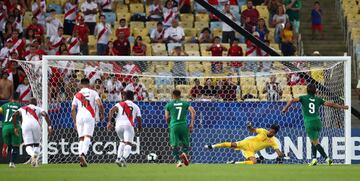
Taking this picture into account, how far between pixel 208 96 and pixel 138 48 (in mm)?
3946

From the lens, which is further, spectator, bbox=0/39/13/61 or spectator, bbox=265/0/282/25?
spectator, bbox=265/0/282/25

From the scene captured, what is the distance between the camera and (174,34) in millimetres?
36438

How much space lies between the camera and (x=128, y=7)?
38281 millimetres

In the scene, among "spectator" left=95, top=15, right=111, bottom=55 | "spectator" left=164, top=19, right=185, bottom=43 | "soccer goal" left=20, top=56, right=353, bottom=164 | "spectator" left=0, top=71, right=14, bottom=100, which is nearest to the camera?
"soccer goal" left=20, top=56, right=353, bottom=164

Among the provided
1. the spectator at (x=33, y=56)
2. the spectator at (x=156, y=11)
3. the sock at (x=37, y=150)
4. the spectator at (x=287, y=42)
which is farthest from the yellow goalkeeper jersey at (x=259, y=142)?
the spectator at (x=156, y=11)

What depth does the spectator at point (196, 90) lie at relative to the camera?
31.7 m

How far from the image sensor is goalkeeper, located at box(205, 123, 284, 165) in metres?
30.5

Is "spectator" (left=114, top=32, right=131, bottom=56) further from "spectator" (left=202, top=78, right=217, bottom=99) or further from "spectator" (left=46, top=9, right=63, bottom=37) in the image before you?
"spectator" (left=202, top=78, right=217, bottom=99)

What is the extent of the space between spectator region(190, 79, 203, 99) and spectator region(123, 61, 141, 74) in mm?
1479

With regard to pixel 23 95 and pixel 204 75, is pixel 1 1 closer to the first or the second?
pixel 23 95

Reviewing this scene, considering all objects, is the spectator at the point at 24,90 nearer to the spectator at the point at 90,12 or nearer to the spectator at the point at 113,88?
the spectator at the point at 113,88

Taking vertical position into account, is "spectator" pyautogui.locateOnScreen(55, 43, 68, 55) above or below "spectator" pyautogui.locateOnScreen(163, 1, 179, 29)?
below

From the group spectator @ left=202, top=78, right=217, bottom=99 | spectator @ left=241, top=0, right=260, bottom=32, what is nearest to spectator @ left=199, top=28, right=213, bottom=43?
spectator @ left=241, top=0, right=260, bottom=32

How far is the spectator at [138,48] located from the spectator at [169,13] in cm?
199
